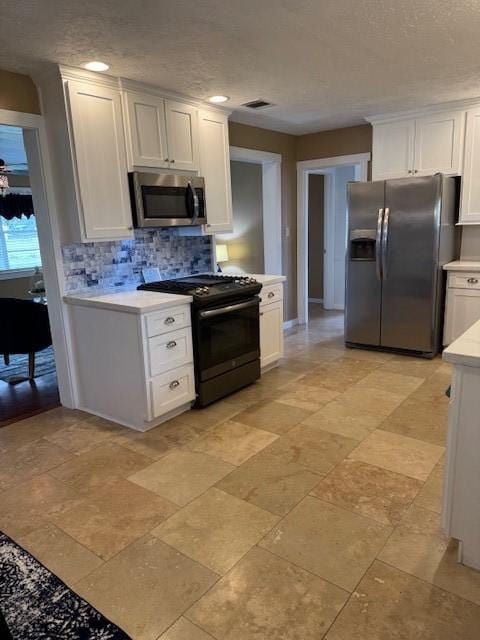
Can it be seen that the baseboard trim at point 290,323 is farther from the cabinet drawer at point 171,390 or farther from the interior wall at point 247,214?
the cabinet drawer at point 171,390

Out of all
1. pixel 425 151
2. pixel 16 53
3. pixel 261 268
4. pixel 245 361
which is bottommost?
pixel 245 361

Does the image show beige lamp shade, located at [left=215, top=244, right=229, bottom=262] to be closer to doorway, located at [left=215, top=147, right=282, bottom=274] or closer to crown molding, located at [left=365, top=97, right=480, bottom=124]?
doorway, located at [left=215, top=147, right=282, bottom=274]

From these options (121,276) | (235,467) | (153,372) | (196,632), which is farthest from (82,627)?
(121,276)

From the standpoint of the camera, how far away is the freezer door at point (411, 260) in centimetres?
402

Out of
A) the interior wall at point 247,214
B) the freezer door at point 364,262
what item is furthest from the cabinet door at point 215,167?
the interior wall at point 247,214

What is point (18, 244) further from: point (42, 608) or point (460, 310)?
point (42, 608)

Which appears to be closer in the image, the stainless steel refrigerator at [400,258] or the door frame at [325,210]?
the stainless steel refrigerator at [400,258]

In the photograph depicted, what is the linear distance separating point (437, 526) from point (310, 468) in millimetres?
714

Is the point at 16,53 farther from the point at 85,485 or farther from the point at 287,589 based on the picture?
the point at 287,589

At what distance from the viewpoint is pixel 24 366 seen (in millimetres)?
4684

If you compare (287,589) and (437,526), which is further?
Answer: (437,526)

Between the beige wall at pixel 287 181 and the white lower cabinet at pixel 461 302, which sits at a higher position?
the beige wall at pixel 287 181

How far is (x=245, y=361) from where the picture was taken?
12.0 feet

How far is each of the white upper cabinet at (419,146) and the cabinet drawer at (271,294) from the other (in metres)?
1.73
